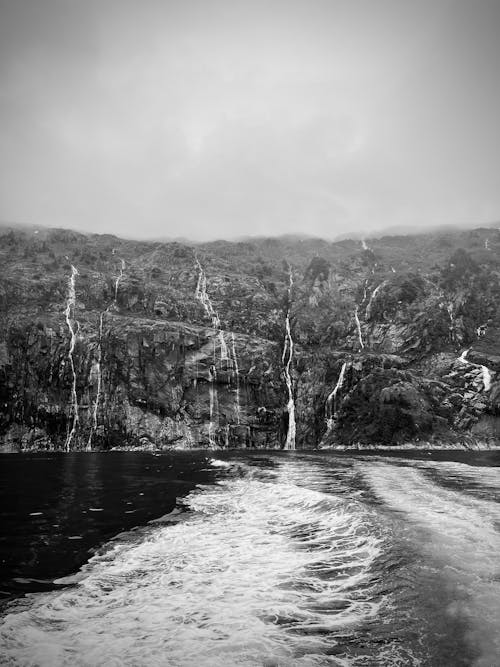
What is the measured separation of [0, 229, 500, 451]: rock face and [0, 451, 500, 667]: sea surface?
4199 cm

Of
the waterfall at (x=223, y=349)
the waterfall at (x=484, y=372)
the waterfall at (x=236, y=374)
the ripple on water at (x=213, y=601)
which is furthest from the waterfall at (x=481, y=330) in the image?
the ripple on water at (x=213, y=601)

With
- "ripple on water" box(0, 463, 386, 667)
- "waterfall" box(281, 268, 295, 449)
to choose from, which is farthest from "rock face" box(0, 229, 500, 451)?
"ripple on water" box(0, 463, 386, 667)

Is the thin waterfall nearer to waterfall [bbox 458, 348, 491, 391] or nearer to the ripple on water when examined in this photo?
waterfall [bbox 458, 348, 491, 391]

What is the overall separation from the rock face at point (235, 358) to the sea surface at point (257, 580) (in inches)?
1653

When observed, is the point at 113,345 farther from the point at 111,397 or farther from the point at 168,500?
the point at 168,500

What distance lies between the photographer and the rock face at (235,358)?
2295 inches

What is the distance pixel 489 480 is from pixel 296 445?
4214 cm

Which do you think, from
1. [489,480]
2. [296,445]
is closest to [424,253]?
[296,445]

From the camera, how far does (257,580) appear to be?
30.6 feet

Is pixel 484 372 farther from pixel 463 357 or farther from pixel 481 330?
pixel 481 330

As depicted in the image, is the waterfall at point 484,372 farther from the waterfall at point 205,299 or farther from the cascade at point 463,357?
the waterfall at point 205,299

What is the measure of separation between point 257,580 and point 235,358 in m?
58.2

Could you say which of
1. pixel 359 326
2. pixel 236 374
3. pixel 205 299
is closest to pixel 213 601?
pixel 236 374

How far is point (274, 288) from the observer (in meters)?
95.9
